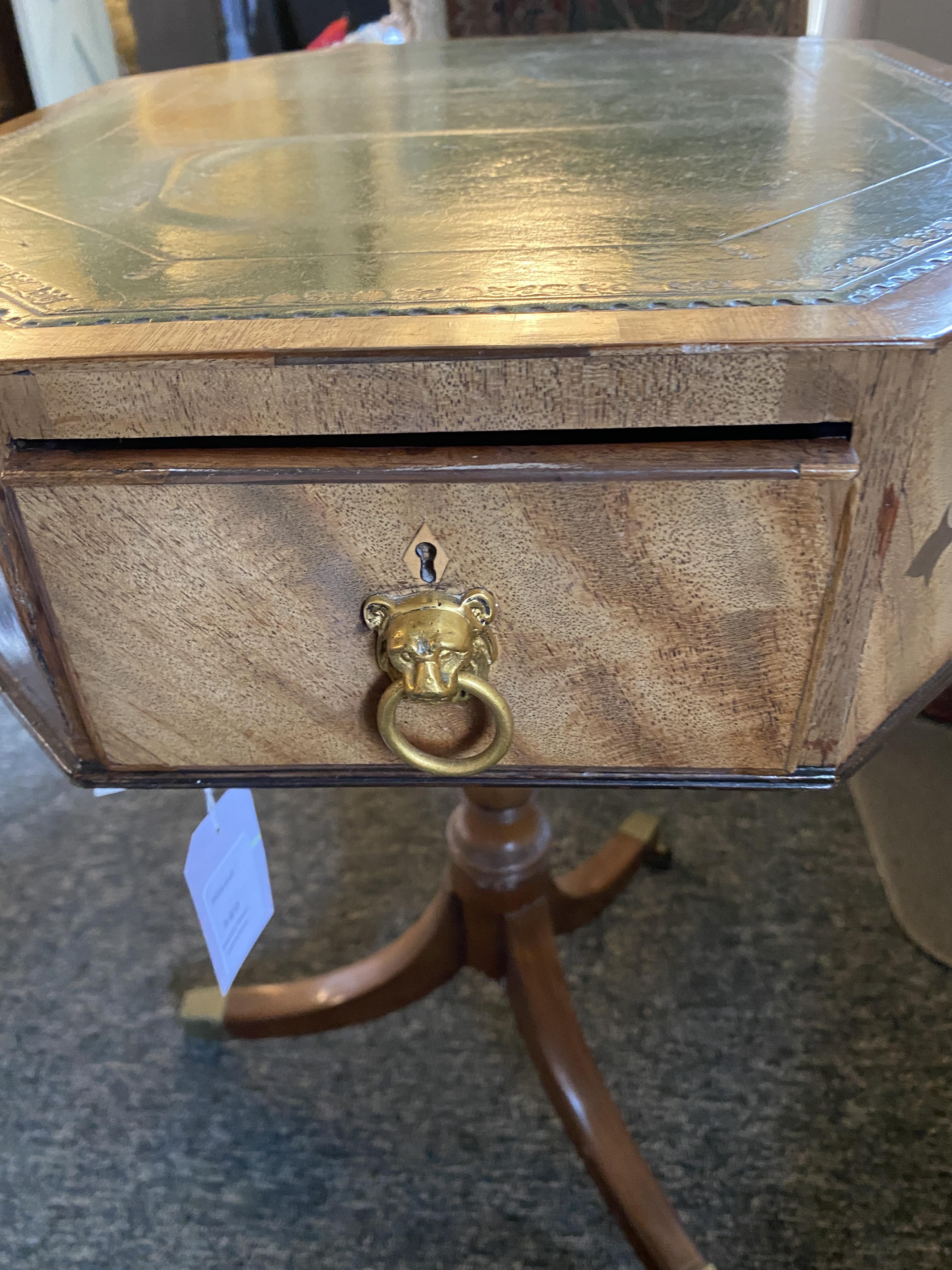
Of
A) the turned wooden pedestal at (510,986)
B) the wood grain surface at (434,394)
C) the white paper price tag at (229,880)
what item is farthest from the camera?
the turned wooden pedestal at (510,986)

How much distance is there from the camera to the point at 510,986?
791mm

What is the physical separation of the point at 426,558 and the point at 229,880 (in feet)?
1.09

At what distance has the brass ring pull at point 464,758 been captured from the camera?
1.23ft

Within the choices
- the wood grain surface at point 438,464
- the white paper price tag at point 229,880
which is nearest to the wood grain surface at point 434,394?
the wood grain surface at point 438,464

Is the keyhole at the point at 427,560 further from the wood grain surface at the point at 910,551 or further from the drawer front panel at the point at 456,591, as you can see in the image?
the wood grain surface at the point at 910,551

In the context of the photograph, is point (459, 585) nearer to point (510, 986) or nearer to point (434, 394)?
point (434, 394)

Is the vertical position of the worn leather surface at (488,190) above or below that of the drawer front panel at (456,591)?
above

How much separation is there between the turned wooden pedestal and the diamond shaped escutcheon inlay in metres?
0.33

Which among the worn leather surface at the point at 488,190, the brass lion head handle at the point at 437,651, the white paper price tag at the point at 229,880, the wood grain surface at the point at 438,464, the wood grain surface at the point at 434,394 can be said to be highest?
the worn leather surface at the point at 488,190

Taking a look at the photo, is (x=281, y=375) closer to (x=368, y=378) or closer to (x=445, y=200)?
(x=368, y=378)

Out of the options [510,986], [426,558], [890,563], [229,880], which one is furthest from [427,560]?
[510,986]

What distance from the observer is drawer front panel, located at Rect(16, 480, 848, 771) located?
14.0 inches

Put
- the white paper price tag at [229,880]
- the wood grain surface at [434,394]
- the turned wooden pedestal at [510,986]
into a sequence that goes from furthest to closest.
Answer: the turned wooden pedestal at [510,986] < the white paper price tag at [229,880] < the wood grain surface at [434,394]

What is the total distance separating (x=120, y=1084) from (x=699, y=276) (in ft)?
2.62
